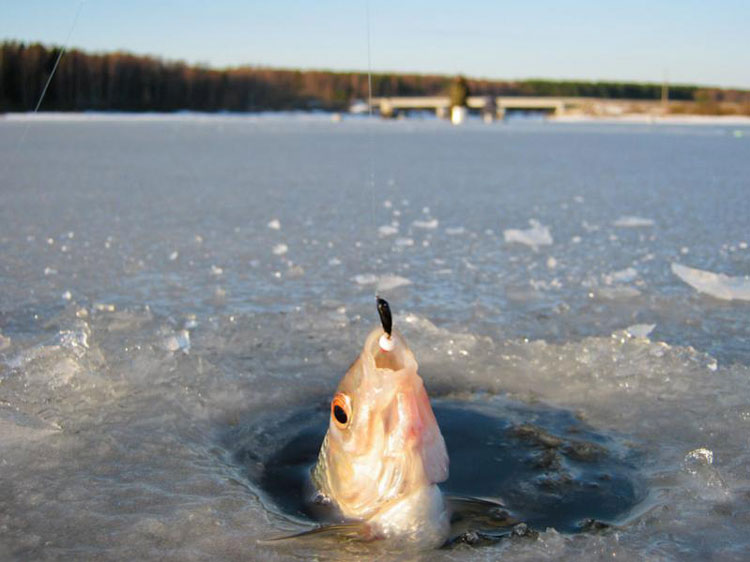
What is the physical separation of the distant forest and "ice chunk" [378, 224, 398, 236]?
38.0 metres

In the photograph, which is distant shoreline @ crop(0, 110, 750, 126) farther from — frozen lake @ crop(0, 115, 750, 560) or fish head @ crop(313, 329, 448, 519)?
fish head @ crop(313, 329, 448, 519)

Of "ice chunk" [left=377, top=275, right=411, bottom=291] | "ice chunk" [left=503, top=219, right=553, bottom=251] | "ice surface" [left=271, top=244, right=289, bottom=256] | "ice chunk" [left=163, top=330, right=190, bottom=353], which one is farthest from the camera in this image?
"ice chunk" [left=503, top=219, right=553, bottom=251]

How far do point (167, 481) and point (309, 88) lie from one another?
345ft

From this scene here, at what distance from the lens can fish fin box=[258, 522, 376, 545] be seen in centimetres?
247

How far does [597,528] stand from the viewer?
2.63 m

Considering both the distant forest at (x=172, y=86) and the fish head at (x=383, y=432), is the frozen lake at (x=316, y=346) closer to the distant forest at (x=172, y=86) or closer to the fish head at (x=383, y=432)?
the fish head at (x=383, y=432)

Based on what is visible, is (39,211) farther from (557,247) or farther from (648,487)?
(648,487)

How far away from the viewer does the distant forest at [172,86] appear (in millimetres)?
46969

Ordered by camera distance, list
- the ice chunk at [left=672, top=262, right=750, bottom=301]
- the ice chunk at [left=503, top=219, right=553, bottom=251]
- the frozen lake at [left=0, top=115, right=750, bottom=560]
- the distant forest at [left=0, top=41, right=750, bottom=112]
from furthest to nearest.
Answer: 1. the distant forest at [left=0, top=41, right=750, bottom=112]
2. the ice chunk at [left=503, top=219, right=553, bottom=251]
3. the ice chunk at [left=672, top=262, right=750, bottom=301]
4. the frozen lake at [left=0, top=115, right=750, bottom=560]

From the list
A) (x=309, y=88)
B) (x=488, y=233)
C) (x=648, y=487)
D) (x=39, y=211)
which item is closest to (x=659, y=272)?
(x=488, y=233)

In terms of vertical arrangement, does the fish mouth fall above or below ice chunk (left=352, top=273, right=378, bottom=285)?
above

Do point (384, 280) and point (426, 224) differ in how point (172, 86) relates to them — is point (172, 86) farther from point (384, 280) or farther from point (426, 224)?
point (384, 280)

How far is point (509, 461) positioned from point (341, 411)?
1.04m

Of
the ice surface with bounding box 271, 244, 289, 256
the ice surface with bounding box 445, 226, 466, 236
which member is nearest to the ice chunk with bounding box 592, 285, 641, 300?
the ice surface with bounding box 445, 226, 466, 236
